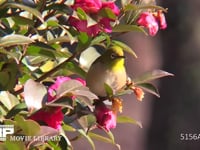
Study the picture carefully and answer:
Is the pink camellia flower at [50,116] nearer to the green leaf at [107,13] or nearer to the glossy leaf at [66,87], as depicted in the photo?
the glossy leaf at [66,87]

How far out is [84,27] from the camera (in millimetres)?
1154

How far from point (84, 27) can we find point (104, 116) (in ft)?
0.61

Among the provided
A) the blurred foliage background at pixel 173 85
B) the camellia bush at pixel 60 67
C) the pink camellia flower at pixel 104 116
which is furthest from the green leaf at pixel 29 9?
the blurred foliage background at pixel 173 85

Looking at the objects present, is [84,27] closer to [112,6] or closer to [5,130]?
[112,6]

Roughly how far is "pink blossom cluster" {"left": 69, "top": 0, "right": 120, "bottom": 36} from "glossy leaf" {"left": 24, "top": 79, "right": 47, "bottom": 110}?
18 centimetres

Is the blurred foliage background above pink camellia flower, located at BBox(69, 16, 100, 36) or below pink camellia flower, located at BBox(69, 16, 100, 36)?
below

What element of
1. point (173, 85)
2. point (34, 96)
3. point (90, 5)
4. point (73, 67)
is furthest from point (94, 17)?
point (173, 85)

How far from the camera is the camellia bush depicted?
1.04m

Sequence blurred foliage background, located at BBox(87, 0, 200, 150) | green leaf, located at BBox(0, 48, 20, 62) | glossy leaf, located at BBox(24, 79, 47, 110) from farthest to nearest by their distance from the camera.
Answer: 1. blurred foliage background, located at BBox(87, 0, 200, 150)
2. green leaf, located at BBox(0, 48, 20, 62)
3. glossy leaf, located at BBox(24, 79, 47, 110)

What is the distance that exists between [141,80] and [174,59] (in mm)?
2077

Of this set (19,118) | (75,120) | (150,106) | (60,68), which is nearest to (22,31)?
(60,68)

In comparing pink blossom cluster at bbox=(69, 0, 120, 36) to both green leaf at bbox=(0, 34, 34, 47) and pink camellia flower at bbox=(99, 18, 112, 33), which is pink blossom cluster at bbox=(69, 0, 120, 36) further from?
green leaf at bbox=(0, 34, 34, 47)

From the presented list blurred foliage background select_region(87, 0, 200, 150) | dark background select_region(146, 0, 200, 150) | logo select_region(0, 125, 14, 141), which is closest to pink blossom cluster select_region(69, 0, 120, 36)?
logo select_region(0, 125, 14, 141)

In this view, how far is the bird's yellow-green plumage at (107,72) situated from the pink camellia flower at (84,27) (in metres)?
0.09
